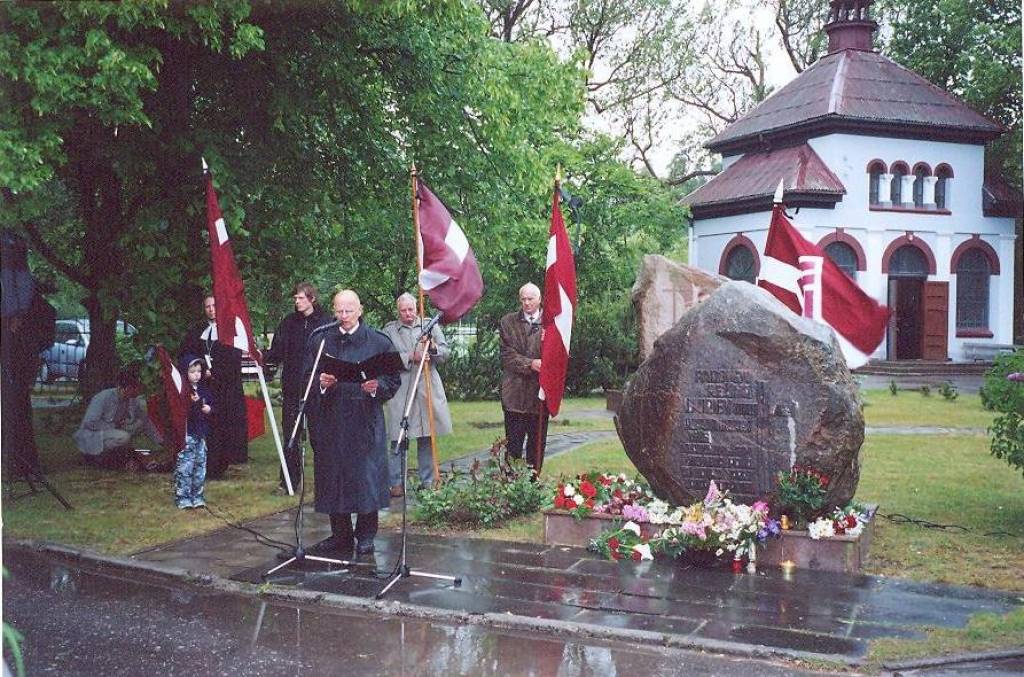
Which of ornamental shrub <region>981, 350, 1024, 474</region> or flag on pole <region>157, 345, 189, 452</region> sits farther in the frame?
flag on pole <region>157, 345, 189, 452</region>

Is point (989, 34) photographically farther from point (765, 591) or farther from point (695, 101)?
point (765, 591)

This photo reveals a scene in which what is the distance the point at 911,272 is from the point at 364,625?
103ft

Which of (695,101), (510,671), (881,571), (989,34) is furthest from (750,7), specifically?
(510,671)

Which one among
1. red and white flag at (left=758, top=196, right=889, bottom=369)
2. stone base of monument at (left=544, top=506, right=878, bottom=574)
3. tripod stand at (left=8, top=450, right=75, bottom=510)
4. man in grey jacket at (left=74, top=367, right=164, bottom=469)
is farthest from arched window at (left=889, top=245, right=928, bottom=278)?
tripod stand at (left=8, top=450, right=75, bottom=510)

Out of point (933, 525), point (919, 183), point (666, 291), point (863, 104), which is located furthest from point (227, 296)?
point (919, 183)

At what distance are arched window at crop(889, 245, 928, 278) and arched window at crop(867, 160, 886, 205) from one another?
6.45 ft

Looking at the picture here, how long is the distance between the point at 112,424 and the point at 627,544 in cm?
745

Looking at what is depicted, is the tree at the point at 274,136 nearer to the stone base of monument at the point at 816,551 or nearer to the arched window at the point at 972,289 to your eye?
the stone base of monument at the point at 816,551

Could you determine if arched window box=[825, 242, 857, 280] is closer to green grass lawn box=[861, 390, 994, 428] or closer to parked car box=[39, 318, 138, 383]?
green grass lawn box=[861, 390, 994, 428]

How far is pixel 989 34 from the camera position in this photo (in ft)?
112

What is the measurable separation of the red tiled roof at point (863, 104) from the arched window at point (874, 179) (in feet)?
4.08

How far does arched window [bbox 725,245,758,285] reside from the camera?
1363 inches

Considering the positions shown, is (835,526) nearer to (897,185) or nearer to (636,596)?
(636,596)

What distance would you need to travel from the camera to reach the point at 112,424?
13.0 meters
